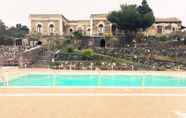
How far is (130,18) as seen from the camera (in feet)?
130

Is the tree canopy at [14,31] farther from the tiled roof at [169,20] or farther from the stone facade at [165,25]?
the tiled roof at [169,20]

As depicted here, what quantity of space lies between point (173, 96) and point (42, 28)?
135 feet

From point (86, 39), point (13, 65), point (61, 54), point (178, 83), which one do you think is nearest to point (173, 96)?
point (178, 83)

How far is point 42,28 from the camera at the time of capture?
163 feet

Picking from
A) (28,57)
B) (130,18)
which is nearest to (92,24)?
(130,18)

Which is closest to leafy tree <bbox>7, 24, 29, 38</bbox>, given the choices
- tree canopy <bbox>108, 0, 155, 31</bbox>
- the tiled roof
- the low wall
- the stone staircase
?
tree canopy <bbox>108, 0, 155, 31</bbox>

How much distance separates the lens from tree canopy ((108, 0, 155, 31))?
130 feet

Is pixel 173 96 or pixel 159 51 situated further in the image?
pixel 159 51

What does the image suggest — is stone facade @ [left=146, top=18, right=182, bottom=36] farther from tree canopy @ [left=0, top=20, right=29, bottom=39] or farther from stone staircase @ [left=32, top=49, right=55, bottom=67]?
stone staircase @ [left=32, top=49, right=55, bottom=67]

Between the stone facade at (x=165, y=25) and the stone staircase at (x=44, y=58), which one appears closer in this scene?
the stone staircase at (x=44, y=58)

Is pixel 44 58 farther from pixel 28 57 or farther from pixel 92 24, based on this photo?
pixel 92 24

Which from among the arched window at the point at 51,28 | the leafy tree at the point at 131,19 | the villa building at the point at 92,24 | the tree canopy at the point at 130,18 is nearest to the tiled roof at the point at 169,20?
the villa building at the point at 92,24

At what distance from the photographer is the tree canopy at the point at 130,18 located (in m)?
39.6

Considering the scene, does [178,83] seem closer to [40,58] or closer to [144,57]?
[144,57]
